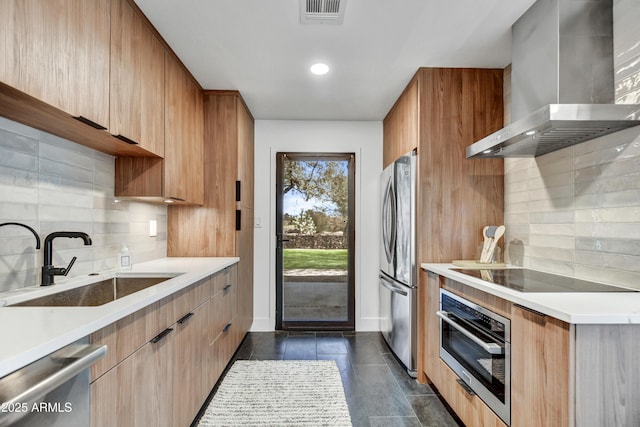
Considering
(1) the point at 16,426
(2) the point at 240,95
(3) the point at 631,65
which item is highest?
(2) the point at 240,95

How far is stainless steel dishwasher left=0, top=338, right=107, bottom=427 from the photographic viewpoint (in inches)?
28.9

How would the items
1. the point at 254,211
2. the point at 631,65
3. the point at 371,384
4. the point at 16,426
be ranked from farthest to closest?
the point at 254,211
the point at 371,384
the point at 631,65
the point at 16,426

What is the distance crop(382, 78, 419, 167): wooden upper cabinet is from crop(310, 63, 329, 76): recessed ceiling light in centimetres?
71

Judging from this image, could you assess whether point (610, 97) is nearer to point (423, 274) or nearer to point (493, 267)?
point (493, 267)

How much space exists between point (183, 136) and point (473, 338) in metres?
2.33

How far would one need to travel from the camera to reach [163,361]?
153 cm

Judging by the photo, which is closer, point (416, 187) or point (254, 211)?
point (416, 187)

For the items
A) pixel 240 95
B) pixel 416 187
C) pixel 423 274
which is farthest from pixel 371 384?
pixel 240 95

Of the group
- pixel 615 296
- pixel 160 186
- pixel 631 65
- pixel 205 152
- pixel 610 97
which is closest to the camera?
pixel 615 296

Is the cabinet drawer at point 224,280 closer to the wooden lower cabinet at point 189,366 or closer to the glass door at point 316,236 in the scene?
the wooden lower cabinet at point 189,366

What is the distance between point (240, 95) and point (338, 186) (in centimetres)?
148

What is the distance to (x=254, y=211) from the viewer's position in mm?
3852

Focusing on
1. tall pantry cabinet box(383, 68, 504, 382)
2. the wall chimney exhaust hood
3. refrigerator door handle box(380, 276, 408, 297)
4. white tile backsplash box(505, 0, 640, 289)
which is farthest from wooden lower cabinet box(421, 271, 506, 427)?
the wall chimney exhaust hood

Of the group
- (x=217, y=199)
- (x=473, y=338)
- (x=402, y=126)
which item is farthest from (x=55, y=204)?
(x=402, y=126)
